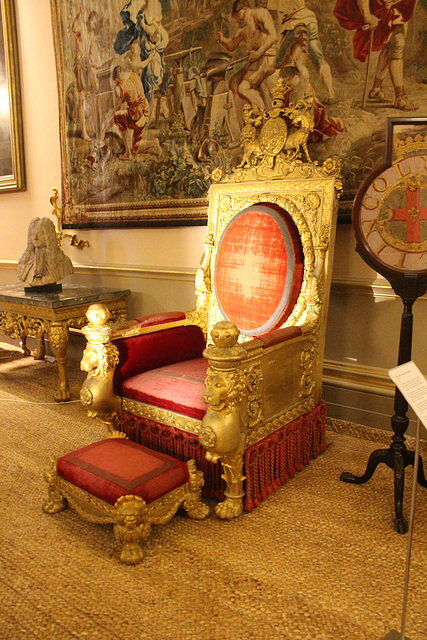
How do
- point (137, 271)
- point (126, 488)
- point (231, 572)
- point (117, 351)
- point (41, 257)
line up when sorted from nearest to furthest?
point (231, 572) < point (126, 488) < point (117, 351) < point (41, 257) < point (137, 271)

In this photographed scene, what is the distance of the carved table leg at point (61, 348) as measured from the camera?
11.8 feet

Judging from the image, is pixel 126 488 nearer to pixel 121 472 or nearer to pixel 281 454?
pixel 121 472

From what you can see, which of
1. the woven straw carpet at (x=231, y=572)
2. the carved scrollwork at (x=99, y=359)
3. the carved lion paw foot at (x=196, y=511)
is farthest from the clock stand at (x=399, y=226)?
the carved scrollwork at (x=99, y=359)

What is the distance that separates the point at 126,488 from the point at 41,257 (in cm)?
239

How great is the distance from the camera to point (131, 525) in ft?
6.21

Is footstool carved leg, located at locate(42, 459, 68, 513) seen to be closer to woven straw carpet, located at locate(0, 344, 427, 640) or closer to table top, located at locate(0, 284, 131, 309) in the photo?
woven straw carpet, located at locate(0, 344, 427, 640)

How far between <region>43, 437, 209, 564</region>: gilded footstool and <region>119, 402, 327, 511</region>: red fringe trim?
0.15 metres

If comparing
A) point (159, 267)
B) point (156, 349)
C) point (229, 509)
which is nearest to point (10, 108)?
point (159, 267)

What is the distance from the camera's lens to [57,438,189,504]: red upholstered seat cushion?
6.51 feet

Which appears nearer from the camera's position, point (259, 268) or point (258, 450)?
point (258, 450)

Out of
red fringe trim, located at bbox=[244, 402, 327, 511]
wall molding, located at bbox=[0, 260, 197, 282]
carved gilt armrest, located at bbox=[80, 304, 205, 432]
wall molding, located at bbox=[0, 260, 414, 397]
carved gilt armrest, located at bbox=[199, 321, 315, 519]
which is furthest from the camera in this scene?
wall molding, located at bbox=[0, 260, 197, 282]

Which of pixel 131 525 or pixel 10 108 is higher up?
pixel 10 108

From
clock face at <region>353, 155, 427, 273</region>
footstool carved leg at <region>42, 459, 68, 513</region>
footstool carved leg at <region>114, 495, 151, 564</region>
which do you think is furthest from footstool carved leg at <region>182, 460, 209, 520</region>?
clock face at <region>353, 155, 427, 273</region>

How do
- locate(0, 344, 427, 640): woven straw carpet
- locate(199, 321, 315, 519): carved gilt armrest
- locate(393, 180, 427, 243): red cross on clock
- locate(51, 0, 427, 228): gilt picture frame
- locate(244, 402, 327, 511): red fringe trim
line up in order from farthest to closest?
locate(51, 0, 427, 228): gilt picture frame
locate(244, 402, 327, 511): red fringe trim
locate(393, 180, 427, 243): red cross on clock
locate(199, 321, 315, 519): carved gilt armrest
locate(0, 344, 427, 640): woven straw carpet
